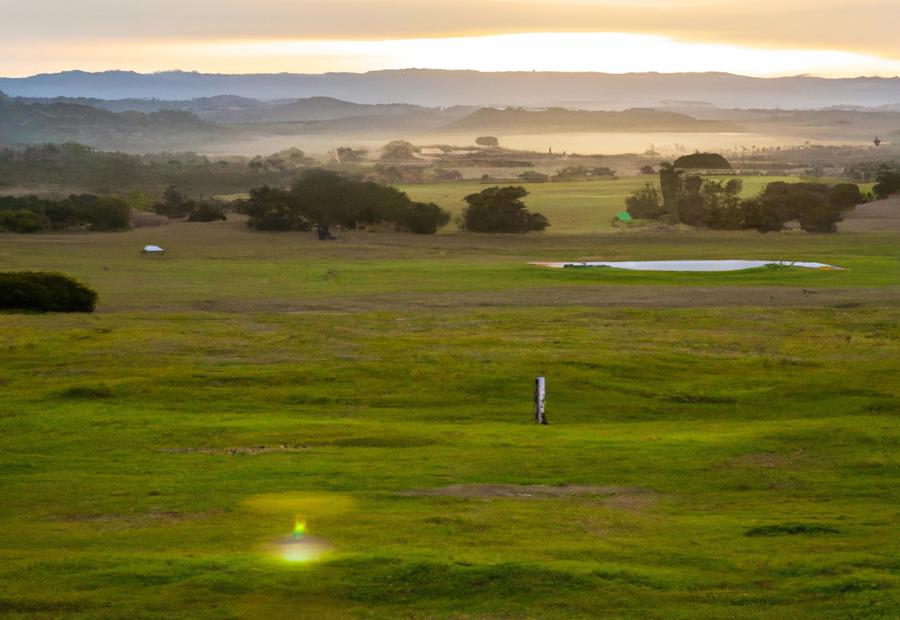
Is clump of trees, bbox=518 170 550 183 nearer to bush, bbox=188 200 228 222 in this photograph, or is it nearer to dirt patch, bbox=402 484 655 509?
bush, bbox=188 200 228 222

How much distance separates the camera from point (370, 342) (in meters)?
36.5

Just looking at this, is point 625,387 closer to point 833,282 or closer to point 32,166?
point 833,282

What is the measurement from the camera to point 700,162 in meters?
150

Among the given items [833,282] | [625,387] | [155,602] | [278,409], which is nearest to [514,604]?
[155,602]

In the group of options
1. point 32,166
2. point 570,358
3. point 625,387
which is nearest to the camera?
point 625,387

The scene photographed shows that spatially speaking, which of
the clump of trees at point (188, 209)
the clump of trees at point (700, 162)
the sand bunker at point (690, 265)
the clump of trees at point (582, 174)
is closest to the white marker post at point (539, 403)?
the sand bunker at point (690, 265)

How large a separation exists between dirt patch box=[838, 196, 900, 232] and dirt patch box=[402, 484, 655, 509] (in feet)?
260

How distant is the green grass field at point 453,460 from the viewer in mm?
13141

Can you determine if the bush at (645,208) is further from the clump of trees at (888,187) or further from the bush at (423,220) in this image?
the bush at (423,220)

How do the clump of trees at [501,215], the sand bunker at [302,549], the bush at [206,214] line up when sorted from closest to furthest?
1. the sand bunker at [302,549]
2. the clump of trees at [501,215]
3. the bush at [206,214]

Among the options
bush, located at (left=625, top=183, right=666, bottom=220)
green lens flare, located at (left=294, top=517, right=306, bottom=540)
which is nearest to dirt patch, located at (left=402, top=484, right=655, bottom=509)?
green lens flare, located at (left=294, top=517, right=306, bottom=540)

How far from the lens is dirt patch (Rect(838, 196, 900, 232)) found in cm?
9447

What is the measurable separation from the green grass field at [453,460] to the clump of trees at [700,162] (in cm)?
10015

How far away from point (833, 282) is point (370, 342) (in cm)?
2783
